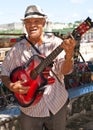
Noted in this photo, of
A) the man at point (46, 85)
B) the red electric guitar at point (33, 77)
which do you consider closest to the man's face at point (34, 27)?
the man at point (46, 85)

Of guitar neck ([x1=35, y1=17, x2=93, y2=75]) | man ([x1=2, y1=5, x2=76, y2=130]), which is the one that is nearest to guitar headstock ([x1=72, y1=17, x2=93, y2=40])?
guitar neck ([x1=35, y1=17, x2=93, y2=75])

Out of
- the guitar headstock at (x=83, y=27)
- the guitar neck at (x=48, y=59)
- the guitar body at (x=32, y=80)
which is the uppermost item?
the guitar headstock at (x=83, y=27)

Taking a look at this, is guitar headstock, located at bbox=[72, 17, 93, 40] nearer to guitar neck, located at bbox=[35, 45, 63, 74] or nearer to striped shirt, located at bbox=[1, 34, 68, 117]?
guitar neck, located at bbox=[35, 45, 63, 74]

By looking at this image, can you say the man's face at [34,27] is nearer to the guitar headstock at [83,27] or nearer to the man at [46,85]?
the man at [46,85]

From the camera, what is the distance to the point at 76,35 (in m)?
2.33

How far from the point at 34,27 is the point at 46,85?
1.63 ft

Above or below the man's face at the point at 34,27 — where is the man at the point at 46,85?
below

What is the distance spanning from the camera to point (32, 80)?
2.61 meters

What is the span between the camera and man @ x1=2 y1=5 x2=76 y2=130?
8.39 ft

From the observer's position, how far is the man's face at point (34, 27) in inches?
100

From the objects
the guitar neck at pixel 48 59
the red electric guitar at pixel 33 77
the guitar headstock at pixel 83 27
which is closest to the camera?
the guitar headstock at pixel 83 27

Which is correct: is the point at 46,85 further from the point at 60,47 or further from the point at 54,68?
the point at 60,47

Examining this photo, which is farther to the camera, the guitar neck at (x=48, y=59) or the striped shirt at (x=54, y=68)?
the striped shirt at (x=54, y=68)

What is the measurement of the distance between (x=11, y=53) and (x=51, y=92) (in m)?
0.48
